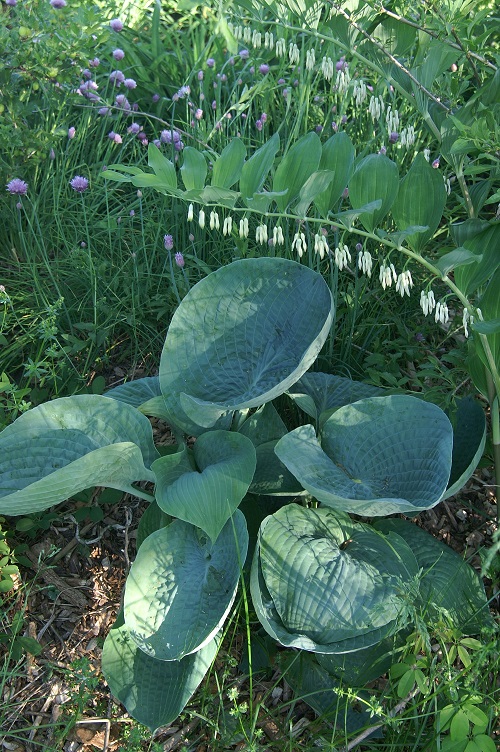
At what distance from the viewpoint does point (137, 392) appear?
215 centimetres

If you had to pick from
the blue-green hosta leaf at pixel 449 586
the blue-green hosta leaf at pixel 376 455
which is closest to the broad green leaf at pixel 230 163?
the blue-green hosta leaf at pixel 376 455

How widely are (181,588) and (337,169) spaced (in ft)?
3.32

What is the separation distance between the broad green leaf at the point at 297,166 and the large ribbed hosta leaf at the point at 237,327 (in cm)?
37

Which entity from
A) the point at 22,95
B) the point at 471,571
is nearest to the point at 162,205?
the point at 22,95

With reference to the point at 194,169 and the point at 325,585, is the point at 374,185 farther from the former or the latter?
the point at 325,585

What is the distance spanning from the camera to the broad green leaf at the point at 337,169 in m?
1.66

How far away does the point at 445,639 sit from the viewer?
1635 millimetres

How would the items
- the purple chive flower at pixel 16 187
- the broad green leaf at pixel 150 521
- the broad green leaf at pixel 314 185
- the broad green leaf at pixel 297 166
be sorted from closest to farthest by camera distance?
the broad green leaf at pixel 314 185 → the broad green leaf at pixel 297 166 → the broad green leaf at pixel 150 521 → the purple chive flower at pixel 16 187

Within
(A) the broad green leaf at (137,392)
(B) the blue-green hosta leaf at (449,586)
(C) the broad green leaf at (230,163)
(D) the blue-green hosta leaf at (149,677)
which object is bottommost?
(D) the blue-green hosta leaf at (149,677)

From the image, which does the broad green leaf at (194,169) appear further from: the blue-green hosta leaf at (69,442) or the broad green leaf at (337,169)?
the blue-green hosta leaf at (69,442)

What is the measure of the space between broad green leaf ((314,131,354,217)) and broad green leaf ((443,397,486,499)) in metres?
0.69

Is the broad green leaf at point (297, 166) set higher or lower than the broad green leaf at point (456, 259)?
higher

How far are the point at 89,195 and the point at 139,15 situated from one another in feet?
5.33

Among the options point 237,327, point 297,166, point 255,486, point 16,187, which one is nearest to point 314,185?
point 297,166
